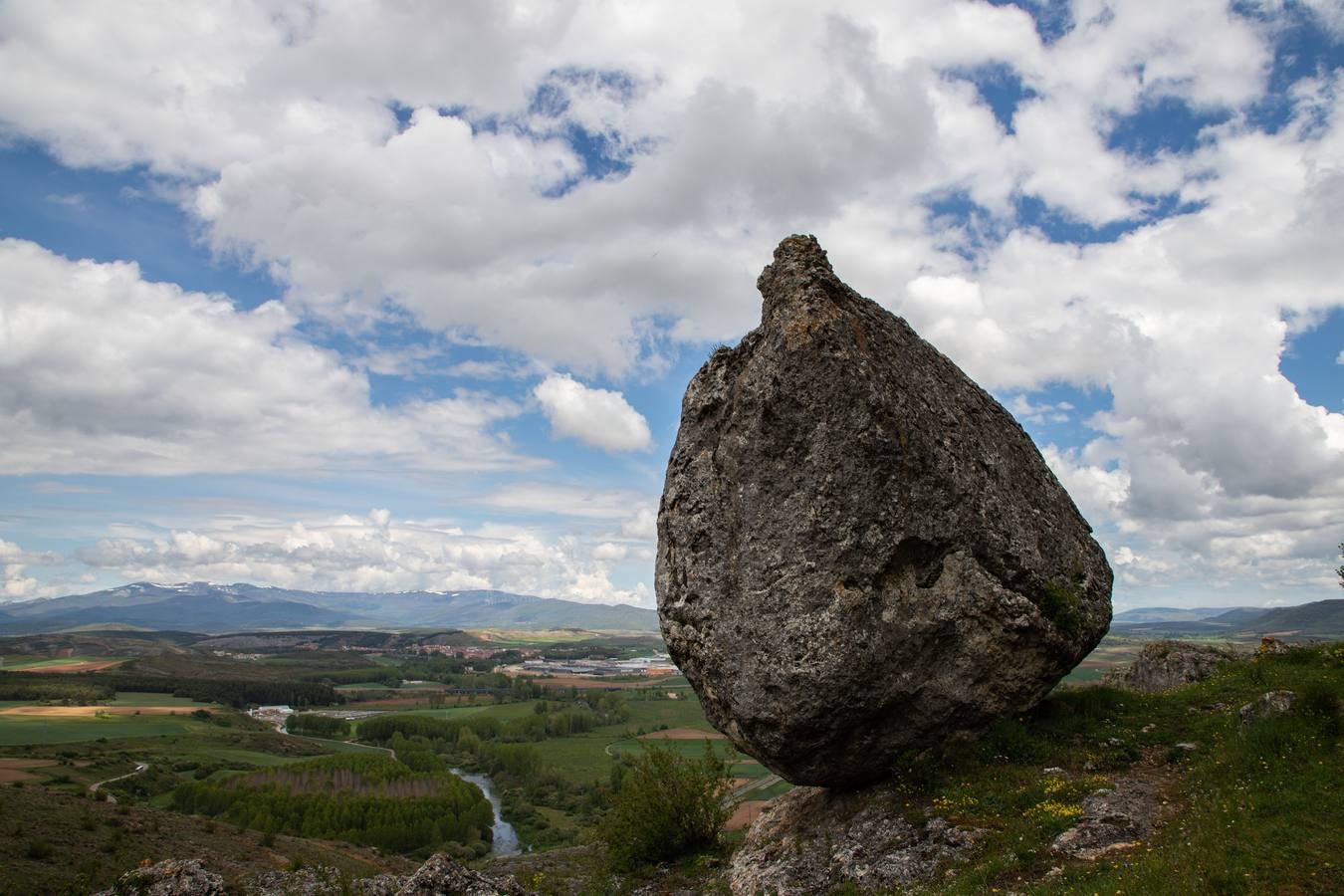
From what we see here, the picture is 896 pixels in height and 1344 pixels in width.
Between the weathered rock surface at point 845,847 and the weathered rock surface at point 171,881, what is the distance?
53.1 feet

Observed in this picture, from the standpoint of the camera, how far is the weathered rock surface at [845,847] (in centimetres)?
1596

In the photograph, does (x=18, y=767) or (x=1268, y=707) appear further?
(x=18, y=767)

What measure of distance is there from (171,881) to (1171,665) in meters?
36.8

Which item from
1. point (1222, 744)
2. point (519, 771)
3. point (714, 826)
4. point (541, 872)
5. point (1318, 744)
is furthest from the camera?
point (519, 771)

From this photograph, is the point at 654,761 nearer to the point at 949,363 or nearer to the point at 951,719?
the point at 951,719

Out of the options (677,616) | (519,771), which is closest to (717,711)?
(677,616)

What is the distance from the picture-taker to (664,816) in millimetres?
23406

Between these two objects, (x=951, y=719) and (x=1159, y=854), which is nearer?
(x=1159, y=854)

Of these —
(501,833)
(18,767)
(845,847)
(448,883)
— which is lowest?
(501,833)

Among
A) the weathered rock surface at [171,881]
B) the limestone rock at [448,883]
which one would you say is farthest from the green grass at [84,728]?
the limestone rock at [448,883]

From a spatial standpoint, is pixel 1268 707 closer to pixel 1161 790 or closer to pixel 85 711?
pixel 1161 790

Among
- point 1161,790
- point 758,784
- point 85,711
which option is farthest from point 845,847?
point 85,711

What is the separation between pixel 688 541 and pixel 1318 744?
1500 centimetres

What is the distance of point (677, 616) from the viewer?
21328mm
